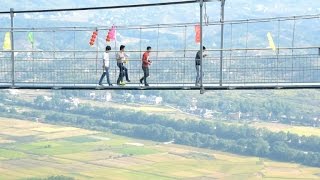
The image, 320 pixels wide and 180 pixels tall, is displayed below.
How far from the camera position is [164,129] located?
103 metres

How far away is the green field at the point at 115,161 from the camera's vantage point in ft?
236

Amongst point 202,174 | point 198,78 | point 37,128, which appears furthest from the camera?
point 37,128

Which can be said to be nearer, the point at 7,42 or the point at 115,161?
the point at 7,42

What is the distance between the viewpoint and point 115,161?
259ft

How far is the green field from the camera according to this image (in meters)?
72.0

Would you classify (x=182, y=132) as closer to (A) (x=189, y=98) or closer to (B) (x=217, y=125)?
(B) (x=217, y=125)

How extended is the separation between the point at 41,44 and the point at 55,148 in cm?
8380

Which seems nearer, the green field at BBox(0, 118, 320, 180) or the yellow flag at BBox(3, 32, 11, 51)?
the yellow flag at BBox(3, 32, 11, 51)

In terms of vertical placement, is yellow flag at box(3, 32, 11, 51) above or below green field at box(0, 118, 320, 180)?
above

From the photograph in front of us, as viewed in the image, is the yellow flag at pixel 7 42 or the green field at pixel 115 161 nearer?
the yellow flag at pixel 7 42

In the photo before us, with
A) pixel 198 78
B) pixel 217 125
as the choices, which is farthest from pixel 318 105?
pixel 198 78

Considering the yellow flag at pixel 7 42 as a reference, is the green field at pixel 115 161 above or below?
below

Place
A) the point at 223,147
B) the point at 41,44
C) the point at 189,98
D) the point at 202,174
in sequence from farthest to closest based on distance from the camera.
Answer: the point at 41,44 → the point at 189,98 → the point at 223,147 → the point at 202,174

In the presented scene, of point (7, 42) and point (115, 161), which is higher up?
point (7, 42)
